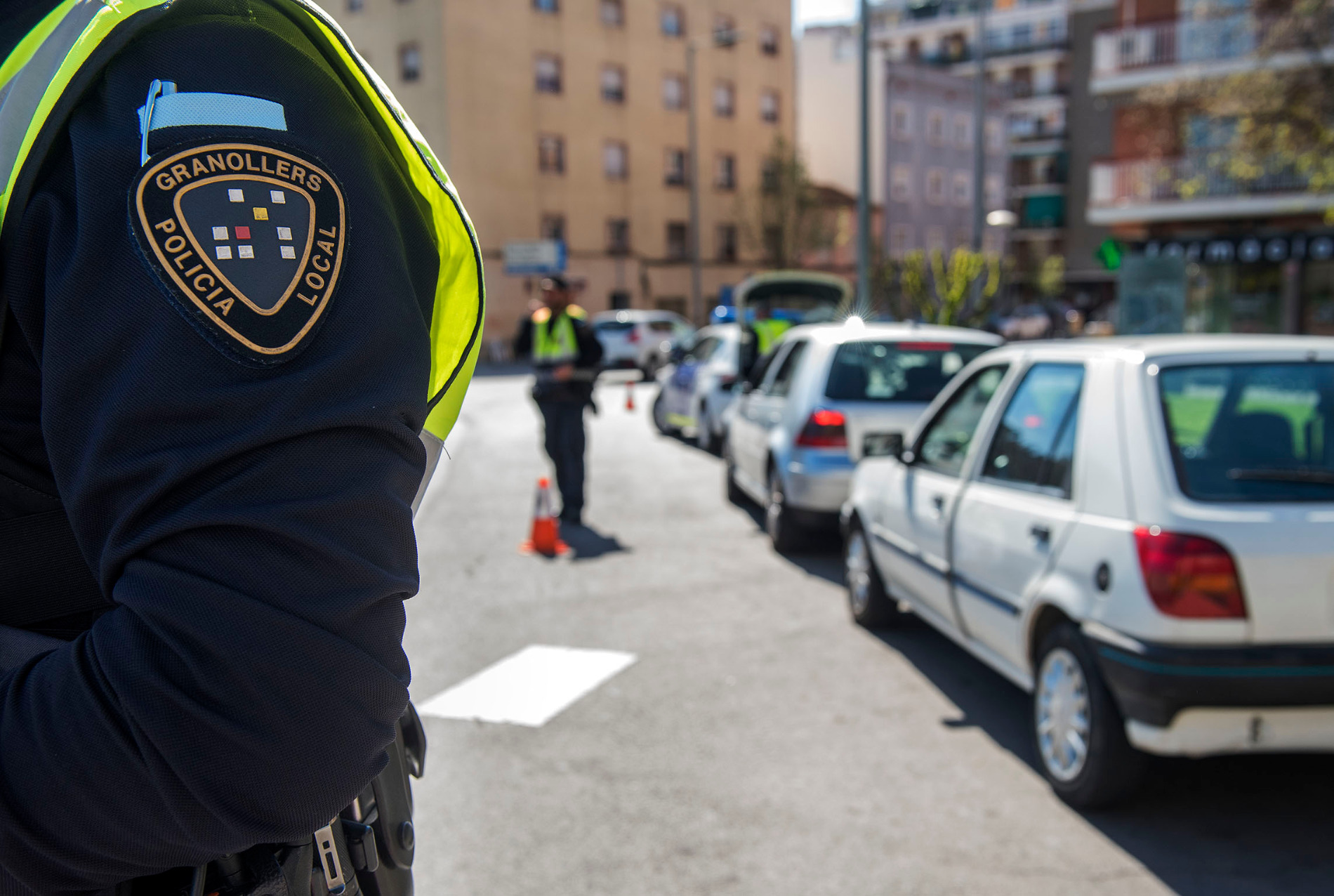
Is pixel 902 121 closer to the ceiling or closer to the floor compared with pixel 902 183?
closer to the ceiling

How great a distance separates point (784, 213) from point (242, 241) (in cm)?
4488

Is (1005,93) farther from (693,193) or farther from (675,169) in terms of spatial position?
(693,193)

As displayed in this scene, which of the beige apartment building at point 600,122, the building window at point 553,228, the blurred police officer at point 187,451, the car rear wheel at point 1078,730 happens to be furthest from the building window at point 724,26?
the blurred police officer at point 187,451

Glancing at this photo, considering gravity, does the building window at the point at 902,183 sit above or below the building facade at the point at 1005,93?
below

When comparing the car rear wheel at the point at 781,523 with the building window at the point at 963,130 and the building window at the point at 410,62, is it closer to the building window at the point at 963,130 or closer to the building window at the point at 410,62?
the building window at the point at 410,62

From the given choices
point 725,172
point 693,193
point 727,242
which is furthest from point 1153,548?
point 725,172

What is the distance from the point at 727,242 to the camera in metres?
46.1

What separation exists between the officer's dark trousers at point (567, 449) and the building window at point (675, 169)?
36.0 metres

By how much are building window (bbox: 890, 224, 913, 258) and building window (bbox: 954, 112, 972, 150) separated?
607 cm

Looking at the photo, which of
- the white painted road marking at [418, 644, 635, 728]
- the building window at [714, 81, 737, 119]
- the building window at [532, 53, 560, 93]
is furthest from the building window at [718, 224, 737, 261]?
the white painted road marking at [418, 644, 635, 728]

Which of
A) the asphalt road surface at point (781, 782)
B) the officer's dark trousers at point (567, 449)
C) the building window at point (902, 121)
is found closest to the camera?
the asphalt road surface at point (781, 782)

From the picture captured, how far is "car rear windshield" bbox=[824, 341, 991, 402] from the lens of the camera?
756cm

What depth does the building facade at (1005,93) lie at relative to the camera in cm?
5447

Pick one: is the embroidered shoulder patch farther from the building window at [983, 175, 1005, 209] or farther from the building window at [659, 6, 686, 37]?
the building window at [983, 175, 1005, 209]
